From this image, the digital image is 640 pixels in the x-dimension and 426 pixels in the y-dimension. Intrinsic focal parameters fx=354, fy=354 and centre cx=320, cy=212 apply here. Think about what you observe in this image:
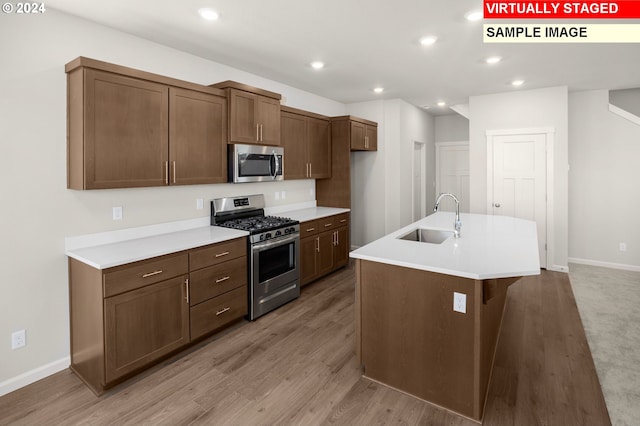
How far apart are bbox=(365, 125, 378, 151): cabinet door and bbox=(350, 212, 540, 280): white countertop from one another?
2.55 meters

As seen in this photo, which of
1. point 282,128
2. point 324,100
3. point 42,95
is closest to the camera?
point 42,95

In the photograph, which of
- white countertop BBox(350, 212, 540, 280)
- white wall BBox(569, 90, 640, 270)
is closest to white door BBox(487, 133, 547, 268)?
white wall BBox(569, 90, 640, 270)

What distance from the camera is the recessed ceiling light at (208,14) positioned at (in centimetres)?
266

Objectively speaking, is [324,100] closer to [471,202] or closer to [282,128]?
[282,128]

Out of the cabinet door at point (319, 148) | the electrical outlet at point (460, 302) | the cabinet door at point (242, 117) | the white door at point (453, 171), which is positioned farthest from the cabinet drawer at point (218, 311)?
the white door at point (453, 171)

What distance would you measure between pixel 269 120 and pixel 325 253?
1886 millimetres

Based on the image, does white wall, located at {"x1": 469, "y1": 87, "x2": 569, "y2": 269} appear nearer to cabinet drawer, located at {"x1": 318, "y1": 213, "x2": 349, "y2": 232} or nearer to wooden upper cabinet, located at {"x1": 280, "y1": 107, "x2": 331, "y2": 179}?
cabinet drawer, located at {"x1": 318, "y1": 213, "x2": 349, "y2": 232}

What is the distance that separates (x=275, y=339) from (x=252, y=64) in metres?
2.93

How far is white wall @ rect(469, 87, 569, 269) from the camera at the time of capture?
510 cm

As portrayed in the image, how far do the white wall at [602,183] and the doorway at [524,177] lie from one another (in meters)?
0.67

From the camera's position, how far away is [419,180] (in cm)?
715

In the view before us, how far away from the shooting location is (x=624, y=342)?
309 cm

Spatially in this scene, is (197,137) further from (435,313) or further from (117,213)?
(435,313)

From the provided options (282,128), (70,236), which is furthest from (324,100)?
(70,236)
